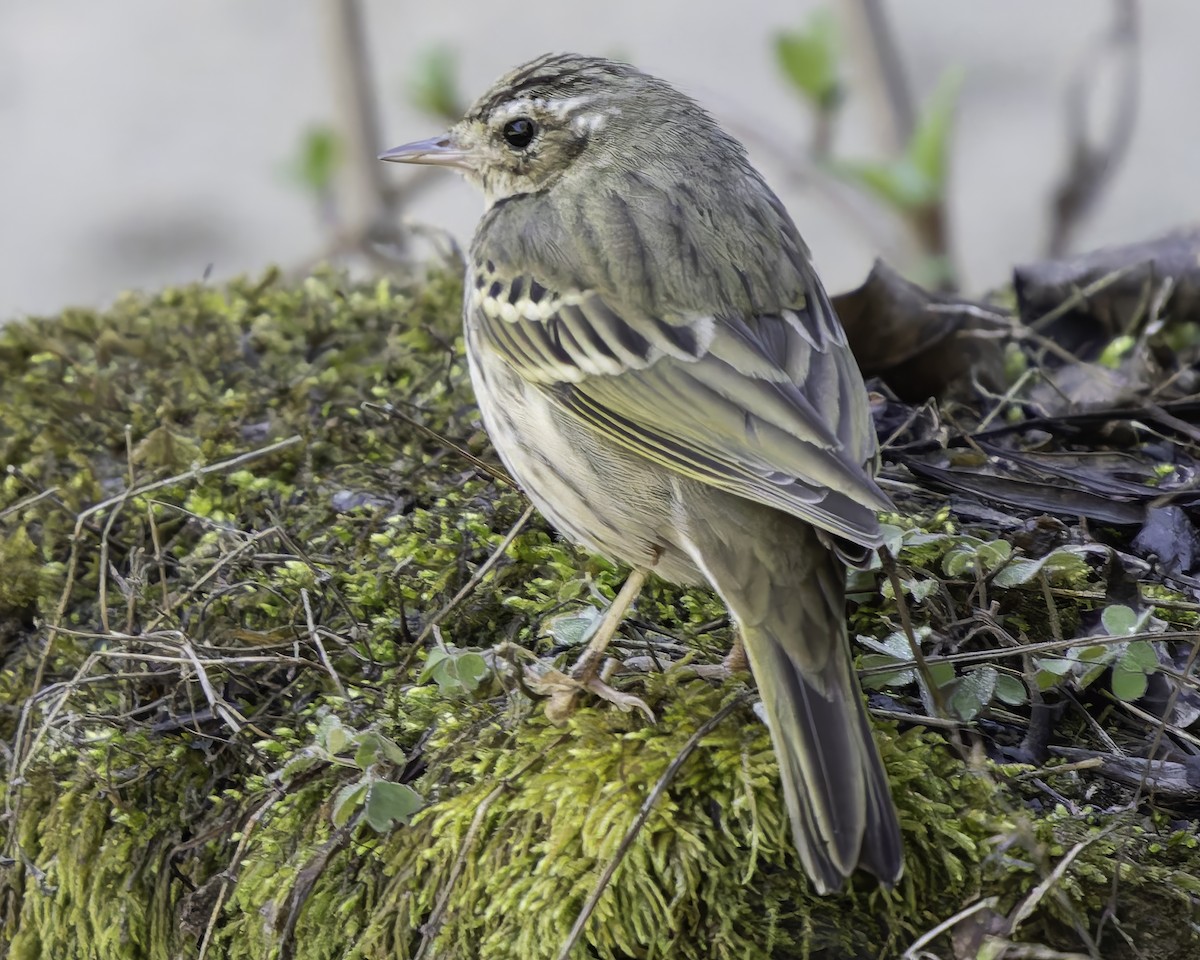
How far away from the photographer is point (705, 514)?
2615mm

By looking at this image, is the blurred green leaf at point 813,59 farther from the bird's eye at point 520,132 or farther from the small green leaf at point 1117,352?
the bird's eye at point 520,132

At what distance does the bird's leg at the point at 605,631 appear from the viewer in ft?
8.49

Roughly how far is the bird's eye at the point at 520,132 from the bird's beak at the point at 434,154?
145mm

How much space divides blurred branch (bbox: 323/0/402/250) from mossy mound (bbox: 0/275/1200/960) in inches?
138

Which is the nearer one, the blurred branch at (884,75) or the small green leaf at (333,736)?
the small green leaf at (333,736)

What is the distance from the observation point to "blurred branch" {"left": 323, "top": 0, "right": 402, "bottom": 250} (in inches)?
285

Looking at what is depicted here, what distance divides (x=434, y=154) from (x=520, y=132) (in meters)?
0.28

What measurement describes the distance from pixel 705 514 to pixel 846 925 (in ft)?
2.72

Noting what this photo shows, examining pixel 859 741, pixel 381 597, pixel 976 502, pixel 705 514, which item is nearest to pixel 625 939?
pixel 859 741

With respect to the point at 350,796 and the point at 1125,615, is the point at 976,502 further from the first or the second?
the point at 350,796

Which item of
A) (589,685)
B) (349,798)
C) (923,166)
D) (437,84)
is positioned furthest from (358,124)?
(349,798)

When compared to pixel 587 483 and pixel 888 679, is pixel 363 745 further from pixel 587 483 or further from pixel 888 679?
pixel 888 679

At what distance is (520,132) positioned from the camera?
11.7 feet

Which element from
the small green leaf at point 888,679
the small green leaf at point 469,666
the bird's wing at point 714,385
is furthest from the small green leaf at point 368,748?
the small green leaf at point 888,679
